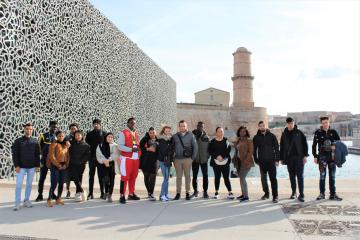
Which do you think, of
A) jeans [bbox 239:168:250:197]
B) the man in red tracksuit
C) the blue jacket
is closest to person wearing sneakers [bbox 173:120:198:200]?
the man in red tracksuit

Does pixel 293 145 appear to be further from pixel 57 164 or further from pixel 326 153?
pixel 57 164

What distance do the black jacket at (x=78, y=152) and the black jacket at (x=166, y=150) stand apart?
147cm

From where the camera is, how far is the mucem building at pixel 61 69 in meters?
11.2

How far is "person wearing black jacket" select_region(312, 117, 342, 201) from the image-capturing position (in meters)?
7.29

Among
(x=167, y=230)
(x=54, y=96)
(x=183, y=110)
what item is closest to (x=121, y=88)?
(x=54, y=96)

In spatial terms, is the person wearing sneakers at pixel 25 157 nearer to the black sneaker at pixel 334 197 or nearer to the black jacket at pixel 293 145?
the black jacket at pixel 293 145

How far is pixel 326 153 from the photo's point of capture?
7.36 m

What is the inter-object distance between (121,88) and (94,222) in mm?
15910

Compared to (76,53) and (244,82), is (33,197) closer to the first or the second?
(76,53)

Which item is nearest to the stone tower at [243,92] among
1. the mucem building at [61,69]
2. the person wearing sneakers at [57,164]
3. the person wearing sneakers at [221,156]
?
the mucem building at [61,69]

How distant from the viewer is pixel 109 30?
19766 mm

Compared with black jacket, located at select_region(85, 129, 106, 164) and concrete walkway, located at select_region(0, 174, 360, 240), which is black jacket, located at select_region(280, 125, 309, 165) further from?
black jacket, located at select_region(85, 129, 106, 164)

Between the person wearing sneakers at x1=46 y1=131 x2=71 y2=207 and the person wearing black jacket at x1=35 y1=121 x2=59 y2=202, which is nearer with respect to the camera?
the person wearing sneakers at x1=46 y1=131 x2=71 y2=207

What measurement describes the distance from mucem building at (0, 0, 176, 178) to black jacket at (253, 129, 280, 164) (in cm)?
732
